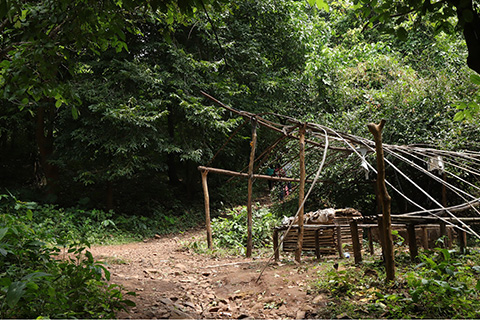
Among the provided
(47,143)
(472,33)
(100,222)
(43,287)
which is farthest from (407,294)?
(47,143)

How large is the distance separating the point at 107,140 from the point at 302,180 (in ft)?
22.6

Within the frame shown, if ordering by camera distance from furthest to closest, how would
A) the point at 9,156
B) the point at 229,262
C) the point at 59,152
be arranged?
the point at 9,156 < the point at 59,152 < the point at 229,262

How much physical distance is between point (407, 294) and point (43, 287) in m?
3.83

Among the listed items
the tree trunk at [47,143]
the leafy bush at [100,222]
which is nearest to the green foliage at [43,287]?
the leafy bush at [100,222]

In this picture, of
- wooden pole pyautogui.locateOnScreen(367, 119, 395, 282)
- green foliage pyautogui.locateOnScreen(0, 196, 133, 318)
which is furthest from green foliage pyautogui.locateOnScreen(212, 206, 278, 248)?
green foliage pyautogui.locateOnScreen(0, 196, 133, 318)

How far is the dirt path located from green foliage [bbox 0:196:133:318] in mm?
318

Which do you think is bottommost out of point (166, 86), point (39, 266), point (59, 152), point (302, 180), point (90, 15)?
point (39, 266)

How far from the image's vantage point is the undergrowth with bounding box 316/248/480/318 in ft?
11.5

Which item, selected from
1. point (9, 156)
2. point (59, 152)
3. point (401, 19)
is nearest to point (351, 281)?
point (401, 19)

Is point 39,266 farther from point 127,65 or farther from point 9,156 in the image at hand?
point 9,156

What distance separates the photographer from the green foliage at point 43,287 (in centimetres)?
305

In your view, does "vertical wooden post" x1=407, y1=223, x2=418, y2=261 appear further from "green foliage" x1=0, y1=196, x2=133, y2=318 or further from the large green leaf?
the large green leaf

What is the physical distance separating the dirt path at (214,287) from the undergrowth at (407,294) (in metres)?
0.31

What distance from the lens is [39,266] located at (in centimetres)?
416
